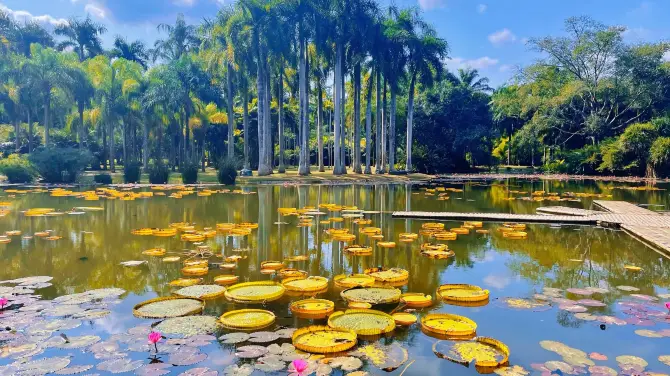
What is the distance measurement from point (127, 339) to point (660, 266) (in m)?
8.41

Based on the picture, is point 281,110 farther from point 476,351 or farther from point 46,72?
point 476,351

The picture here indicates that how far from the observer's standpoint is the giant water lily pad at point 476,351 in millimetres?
4355

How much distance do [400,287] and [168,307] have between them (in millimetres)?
3164

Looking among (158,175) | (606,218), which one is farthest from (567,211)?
(158,175)

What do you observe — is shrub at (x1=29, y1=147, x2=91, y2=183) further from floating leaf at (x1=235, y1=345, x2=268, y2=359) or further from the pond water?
floating leaf at (x1=235, y1=345, x2=268, y2=359)

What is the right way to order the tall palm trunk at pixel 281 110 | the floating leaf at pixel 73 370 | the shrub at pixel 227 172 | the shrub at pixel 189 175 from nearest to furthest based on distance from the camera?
the floating leaf at pixel 73 370, the shrub at pixel 227 172, the shrub at pixel 189 175, the tall palm trunk at pixel 281 110

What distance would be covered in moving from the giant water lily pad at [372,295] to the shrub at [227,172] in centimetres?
2253

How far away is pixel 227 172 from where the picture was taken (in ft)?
91.8

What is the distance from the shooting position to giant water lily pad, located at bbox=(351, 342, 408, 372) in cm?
433

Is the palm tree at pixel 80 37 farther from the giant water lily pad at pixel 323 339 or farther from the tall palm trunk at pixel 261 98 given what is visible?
the giant water lily pad at pixel 323 339

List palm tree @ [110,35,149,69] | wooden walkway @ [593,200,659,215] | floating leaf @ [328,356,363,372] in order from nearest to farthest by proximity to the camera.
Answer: floating leaf @ [328,356,363,372] < wooden walkway @ [593,200,659,215] < palm tree @ [110,35,149,69]

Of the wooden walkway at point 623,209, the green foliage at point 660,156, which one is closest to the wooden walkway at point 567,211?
the wooden walkway at point 623,209

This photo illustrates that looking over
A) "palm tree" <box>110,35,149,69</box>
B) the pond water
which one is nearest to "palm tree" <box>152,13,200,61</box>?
"palm tree" <box>110,35,149,69</box>

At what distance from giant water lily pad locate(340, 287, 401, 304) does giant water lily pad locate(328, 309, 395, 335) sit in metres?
0.56
